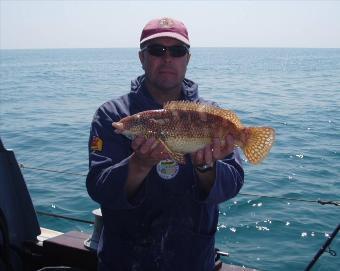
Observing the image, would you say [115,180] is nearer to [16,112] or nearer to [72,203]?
[72,203]

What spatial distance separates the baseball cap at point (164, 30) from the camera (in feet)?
12.3

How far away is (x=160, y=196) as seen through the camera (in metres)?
3.56

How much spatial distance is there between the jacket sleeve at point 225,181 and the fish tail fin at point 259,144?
6.8 inches

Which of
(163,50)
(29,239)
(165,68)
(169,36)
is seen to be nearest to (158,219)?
(165,68)

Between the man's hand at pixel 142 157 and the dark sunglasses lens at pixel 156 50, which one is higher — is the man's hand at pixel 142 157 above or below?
below

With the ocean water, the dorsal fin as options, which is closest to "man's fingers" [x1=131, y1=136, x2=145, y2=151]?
the dorsal fin

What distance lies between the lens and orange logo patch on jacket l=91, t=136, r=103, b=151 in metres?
3.48

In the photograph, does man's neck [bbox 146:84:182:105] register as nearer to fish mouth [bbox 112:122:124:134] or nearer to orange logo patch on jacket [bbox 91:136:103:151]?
fish mouth [bbox 112:122:124:134]

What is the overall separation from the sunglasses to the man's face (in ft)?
0.07

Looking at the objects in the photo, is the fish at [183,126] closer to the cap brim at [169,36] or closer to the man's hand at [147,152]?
the man's hand at [147,152]

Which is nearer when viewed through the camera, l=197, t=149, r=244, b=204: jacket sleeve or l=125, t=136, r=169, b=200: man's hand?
l=125, t=136, r=169, b=200: man's hand

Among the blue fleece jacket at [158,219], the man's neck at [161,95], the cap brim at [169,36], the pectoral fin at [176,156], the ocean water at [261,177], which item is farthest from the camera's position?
the ocean water at [261,177]

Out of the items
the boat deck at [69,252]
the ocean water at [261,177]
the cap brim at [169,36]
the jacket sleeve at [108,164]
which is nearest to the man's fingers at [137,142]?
the jacket sleeve at [108,164]

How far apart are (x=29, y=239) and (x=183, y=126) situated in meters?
2.87
